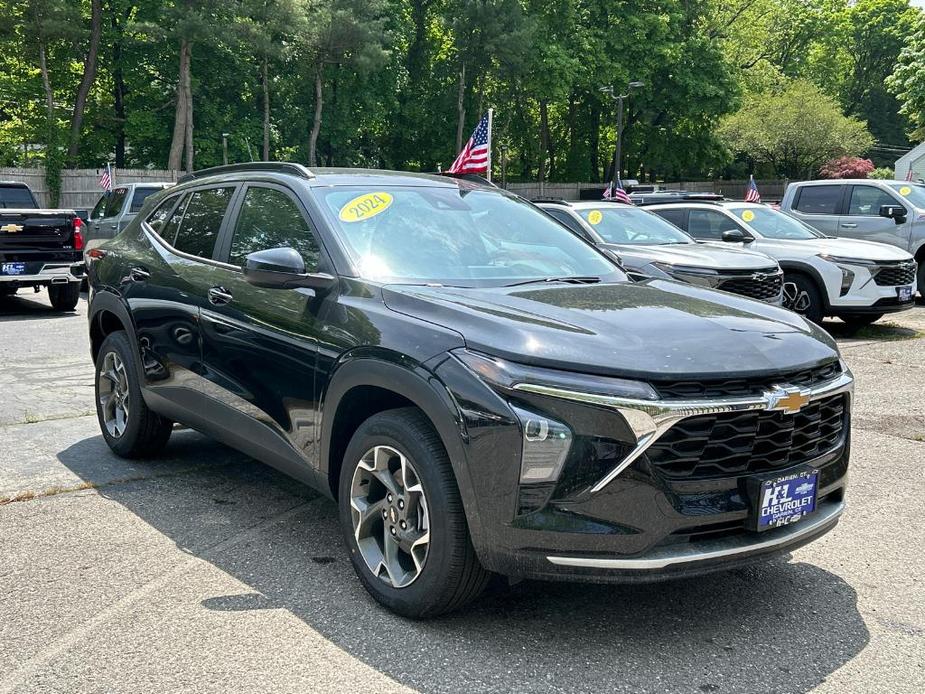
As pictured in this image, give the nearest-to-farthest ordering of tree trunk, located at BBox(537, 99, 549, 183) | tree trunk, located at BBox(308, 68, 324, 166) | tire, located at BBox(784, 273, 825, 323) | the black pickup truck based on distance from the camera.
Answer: tire, located at BBox(784, 273, 825, 323), the black pickup truck, tree trunk, located at BBox(308, 68, 324, 166), tree trunk, located at BBox(537, 99, 549, 183)

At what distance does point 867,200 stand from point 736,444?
42.1ft

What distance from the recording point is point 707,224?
42.9 ft

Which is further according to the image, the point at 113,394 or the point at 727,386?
the point at 113,394

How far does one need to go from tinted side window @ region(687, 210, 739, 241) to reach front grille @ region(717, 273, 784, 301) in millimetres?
2501

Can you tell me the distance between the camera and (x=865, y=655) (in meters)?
3.31

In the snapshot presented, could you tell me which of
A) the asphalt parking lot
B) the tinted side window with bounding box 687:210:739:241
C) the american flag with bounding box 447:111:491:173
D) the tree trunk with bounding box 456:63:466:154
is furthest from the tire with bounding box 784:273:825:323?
the tree trunk with bounding box 456:63:466:154

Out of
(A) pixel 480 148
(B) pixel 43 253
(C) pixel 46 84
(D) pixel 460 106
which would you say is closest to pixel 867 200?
(A) pixel 480 148

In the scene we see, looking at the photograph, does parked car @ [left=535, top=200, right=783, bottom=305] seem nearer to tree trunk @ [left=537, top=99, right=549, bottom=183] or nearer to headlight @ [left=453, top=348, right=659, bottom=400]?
headlight @ [left=453, top=348, right=659, bottom=400]

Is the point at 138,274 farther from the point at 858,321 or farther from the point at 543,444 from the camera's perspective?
the point at 858,321

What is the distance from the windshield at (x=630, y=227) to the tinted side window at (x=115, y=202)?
9.38 meters

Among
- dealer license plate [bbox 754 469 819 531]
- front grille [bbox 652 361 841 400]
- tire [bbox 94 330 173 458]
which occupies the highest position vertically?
front grille [bbox 652 361 841 400]

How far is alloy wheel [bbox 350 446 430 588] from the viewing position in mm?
3449

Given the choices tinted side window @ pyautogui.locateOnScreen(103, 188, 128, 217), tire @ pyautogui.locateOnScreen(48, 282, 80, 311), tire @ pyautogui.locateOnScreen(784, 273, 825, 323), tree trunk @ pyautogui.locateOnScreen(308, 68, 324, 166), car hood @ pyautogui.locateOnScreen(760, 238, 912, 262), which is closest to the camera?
car hood @ pyautogui.locateOnScreen(760, 238, 912, 262)

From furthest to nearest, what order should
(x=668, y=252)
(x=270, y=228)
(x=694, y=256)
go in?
(x=668, y=252) → (x=694, y=256) → (x=270, y=228)
